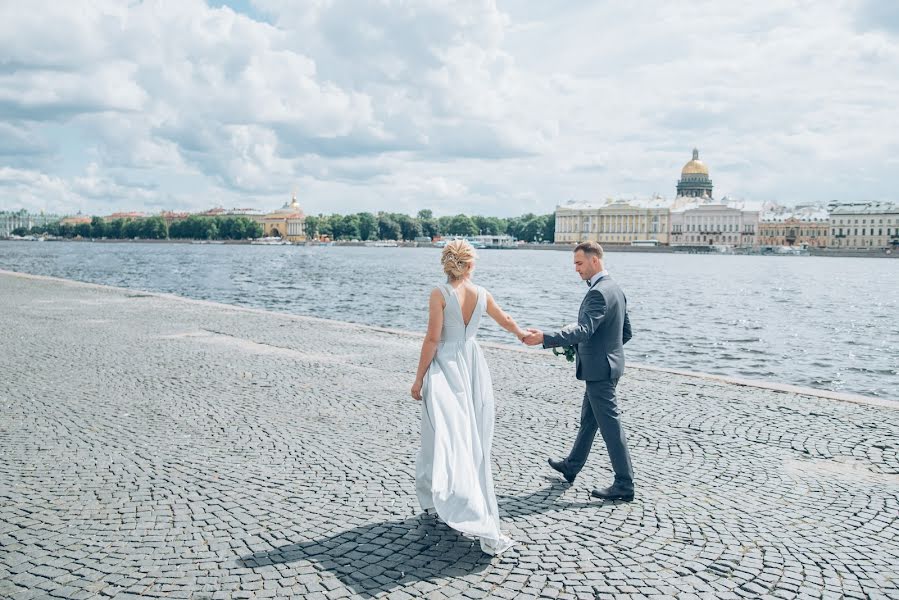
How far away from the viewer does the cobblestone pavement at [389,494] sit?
3.86 m

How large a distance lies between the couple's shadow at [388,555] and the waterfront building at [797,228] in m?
139

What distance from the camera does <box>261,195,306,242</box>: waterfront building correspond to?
606 feet

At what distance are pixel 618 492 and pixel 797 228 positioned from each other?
142m

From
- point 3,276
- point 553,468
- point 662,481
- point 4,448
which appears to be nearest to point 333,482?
point 553,468

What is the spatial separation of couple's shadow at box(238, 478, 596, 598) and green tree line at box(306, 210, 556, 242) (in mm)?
160988

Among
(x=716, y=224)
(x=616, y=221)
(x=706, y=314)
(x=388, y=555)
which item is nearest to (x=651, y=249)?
(x=616, y=221)

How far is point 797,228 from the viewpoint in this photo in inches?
5281

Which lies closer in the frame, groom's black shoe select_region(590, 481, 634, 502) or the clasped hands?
the clasped hands

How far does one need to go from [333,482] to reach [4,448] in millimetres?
2667

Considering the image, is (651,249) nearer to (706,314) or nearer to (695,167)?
(695,167)

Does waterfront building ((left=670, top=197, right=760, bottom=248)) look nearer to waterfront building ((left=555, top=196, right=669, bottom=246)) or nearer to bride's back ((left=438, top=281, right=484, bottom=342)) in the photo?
waterfront building ((left=555, top=196, right=669, bottom=246))

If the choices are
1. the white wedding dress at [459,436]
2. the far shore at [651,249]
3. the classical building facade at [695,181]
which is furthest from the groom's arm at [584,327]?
the classical building facade at [695,181]

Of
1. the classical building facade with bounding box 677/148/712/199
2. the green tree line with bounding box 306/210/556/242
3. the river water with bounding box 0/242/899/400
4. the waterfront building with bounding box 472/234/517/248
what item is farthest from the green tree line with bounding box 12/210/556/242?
the river water with bounding box 0/242/899/400

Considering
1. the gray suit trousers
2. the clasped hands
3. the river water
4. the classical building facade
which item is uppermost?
the classical building facade
